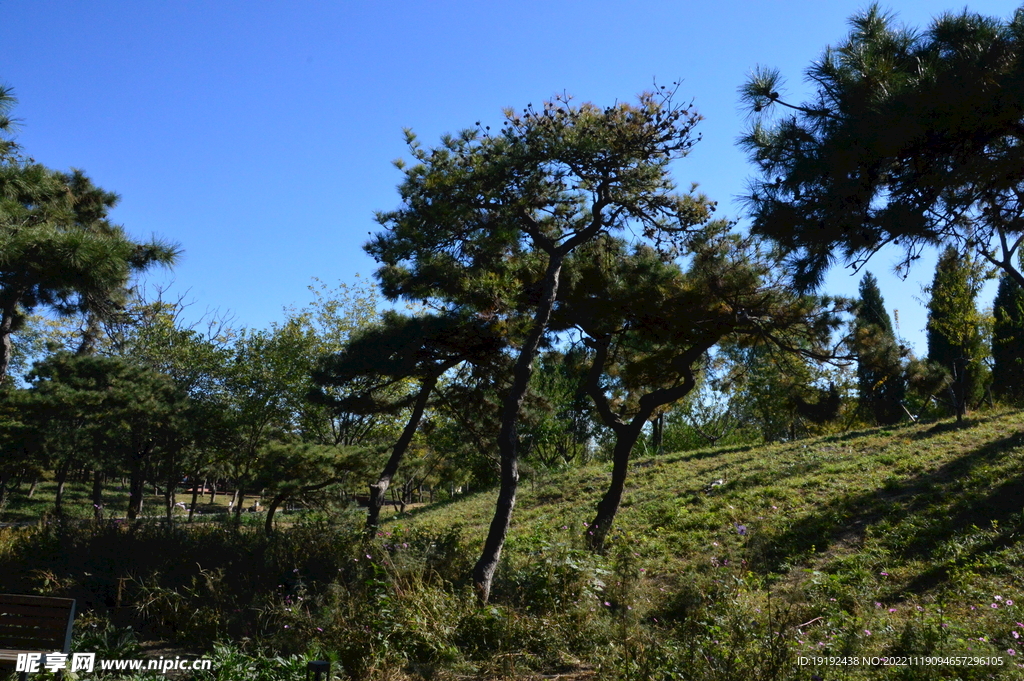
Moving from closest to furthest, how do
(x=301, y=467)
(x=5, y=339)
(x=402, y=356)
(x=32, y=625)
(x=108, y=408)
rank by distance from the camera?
(x=32, y=625), (x=301, y=467), (x=5, y=339), (x=402, y=356), (x=108, y=408)

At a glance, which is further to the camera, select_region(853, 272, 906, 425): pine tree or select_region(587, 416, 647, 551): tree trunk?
select_region(853, 272, 906, 425): pine tree

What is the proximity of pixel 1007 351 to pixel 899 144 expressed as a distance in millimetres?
30441

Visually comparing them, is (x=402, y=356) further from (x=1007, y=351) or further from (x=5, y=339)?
(x=1007, y=351)

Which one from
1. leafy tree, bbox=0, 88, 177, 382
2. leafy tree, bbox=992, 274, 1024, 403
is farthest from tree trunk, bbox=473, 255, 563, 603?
leafy tree, bbox=992, 274, 1024, 403

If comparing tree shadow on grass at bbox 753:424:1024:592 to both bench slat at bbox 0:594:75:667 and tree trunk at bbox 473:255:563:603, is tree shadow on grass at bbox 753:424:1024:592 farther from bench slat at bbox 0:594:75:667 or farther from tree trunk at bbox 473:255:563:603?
bench slat at bbox 0:594:75:667

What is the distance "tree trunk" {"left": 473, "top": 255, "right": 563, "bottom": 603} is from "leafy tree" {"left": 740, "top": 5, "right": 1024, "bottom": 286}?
9.55 ft

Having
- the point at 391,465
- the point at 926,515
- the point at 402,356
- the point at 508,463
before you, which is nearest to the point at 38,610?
the point at 508,463

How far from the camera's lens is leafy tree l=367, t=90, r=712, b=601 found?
834 cm

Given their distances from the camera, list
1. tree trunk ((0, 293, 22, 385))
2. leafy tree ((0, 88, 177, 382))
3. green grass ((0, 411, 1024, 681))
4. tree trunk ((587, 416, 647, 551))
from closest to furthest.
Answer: green grass ((0, 411, 1024, 681)) < leafy tree ((0, 88, 177, 382)) < tree trunk ((587, 416, 647, 551)) < tree trunk ((0, 293, 22, 385))

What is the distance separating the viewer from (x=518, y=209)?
29.7 feet

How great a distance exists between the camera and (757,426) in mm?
37844

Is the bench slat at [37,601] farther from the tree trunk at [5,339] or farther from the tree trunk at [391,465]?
the tree trunk at [5,339]

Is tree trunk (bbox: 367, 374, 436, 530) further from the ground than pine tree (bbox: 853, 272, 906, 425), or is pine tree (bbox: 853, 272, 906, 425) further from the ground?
pine tree (bbox: 853, 272, 906, 425)

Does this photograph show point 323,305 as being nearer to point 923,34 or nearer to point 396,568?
point 396,568
